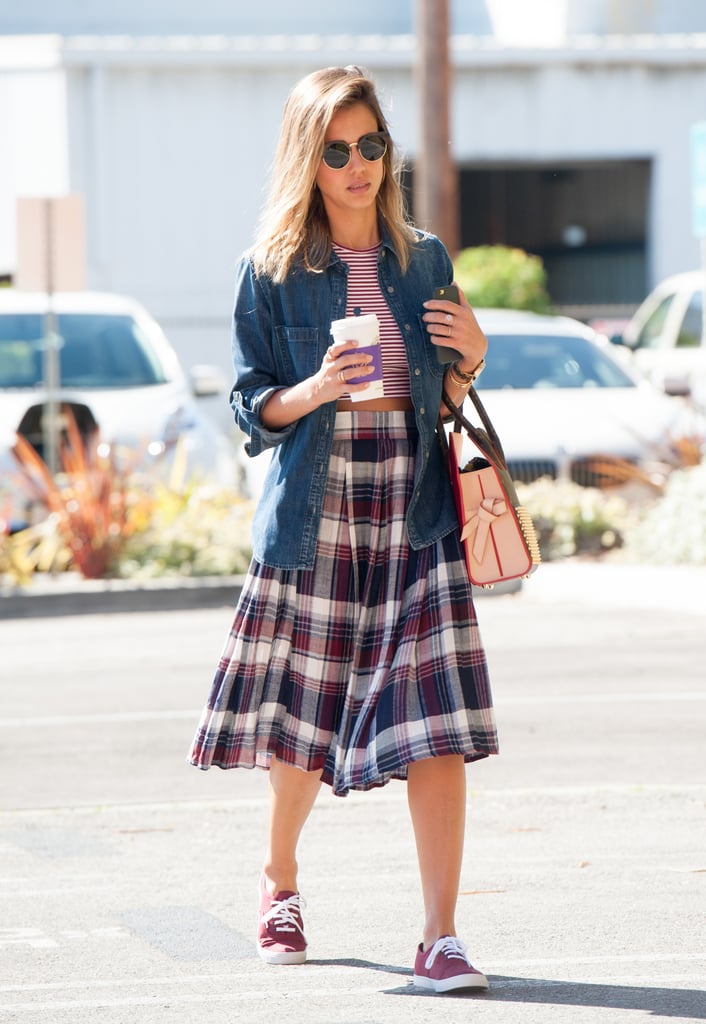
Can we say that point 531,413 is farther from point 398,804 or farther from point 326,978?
point 326,978

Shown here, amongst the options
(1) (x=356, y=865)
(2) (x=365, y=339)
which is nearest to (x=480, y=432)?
(2) (x=365, y=339)

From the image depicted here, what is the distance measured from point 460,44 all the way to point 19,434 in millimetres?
14491

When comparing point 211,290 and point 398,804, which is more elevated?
point 211,290

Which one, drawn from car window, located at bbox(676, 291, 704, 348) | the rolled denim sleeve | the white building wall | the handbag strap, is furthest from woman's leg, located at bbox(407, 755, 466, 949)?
the white building wall

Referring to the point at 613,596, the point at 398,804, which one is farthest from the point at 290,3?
the point at 398,804

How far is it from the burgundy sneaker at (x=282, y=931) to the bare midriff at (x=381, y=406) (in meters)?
1.12

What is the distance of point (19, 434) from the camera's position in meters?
13.7

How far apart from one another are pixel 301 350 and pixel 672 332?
50.6 feet

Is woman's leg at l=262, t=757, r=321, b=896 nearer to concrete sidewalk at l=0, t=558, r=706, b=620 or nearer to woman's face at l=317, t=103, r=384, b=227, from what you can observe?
woman's face at l=317, t=103, r=384, b=227

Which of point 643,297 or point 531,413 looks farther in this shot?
point 643,297

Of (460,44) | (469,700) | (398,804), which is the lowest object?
(398,804)

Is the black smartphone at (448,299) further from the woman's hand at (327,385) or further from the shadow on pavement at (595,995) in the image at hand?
the shadow on pavement at (595,995)

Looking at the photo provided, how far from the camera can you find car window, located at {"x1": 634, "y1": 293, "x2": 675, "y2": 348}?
1972 cm

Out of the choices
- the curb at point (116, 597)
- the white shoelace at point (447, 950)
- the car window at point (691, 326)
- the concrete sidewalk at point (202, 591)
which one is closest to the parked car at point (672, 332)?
the car window at point (691, 326)
